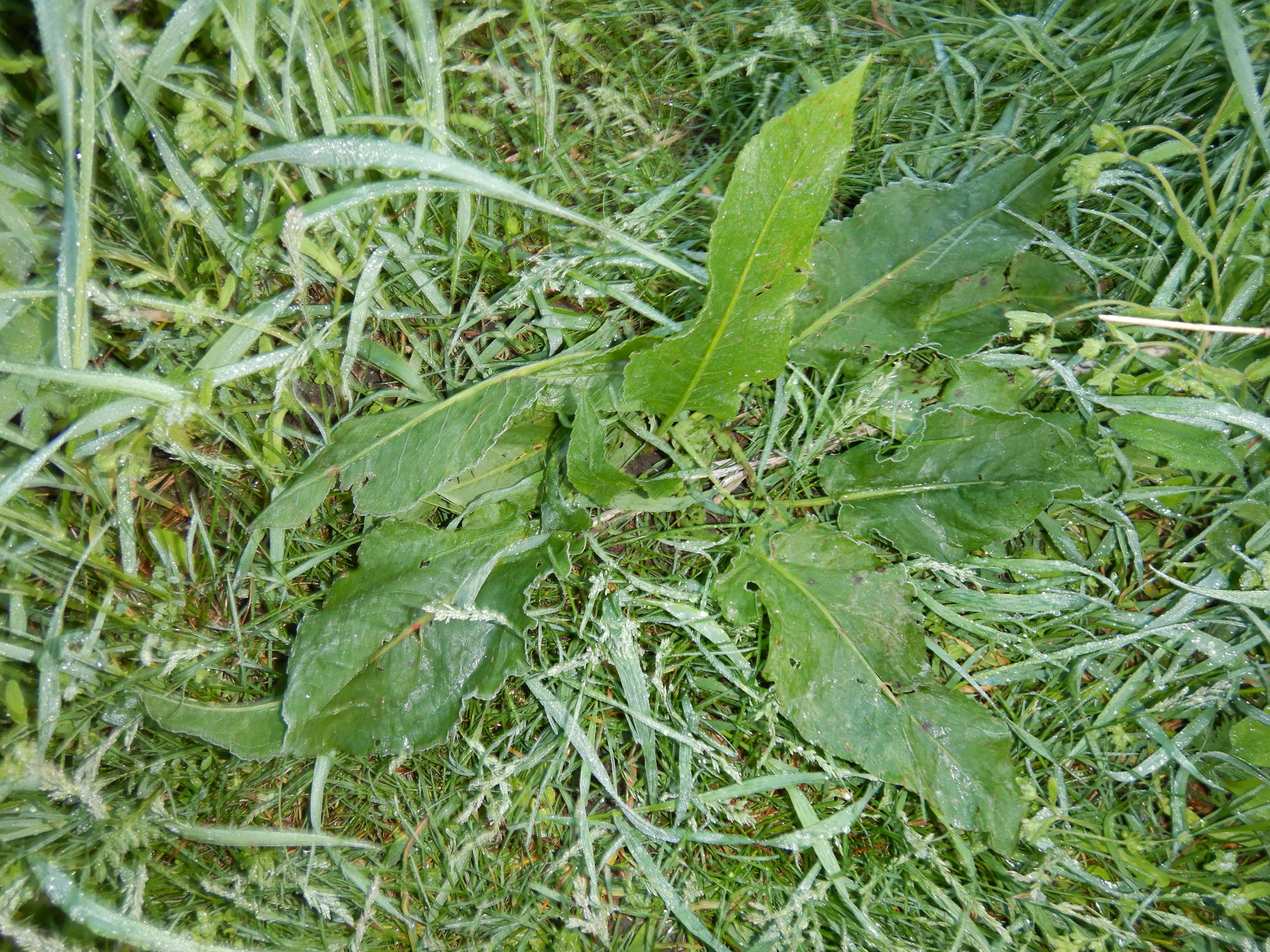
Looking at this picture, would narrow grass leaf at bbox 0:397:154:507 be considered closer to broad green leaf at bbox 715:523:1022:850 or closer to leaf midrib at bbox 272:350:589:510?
leaf midrib at bbox 272:350:589:510

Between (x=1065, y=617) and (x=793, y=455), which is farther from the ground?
(x=793, y=455)

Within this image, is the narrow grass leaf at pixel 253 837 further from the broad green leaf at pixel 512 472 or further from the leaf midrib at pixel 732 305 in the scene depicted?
the leaf midrib at pixel 732 305

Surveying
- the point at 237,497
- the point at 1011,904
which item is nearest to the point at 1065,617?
the point at 1011,904

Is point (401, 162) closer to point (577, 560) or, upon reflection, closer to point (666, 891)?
point (577, 560)

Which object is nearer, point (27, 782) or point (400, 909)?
point (27, 782)

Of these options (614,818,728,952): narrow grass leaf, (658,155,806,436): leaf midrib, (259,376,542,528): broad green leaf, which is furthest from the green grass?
(658,155,806,436): leaf midrib

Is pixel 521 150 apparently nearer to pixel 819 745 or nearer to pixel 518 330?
pixel 518 330

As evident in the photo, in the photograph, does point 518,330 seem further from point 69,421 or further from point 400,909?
point 400,909

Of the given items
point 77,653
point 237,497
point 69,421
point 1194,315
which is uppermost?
point 69,421
